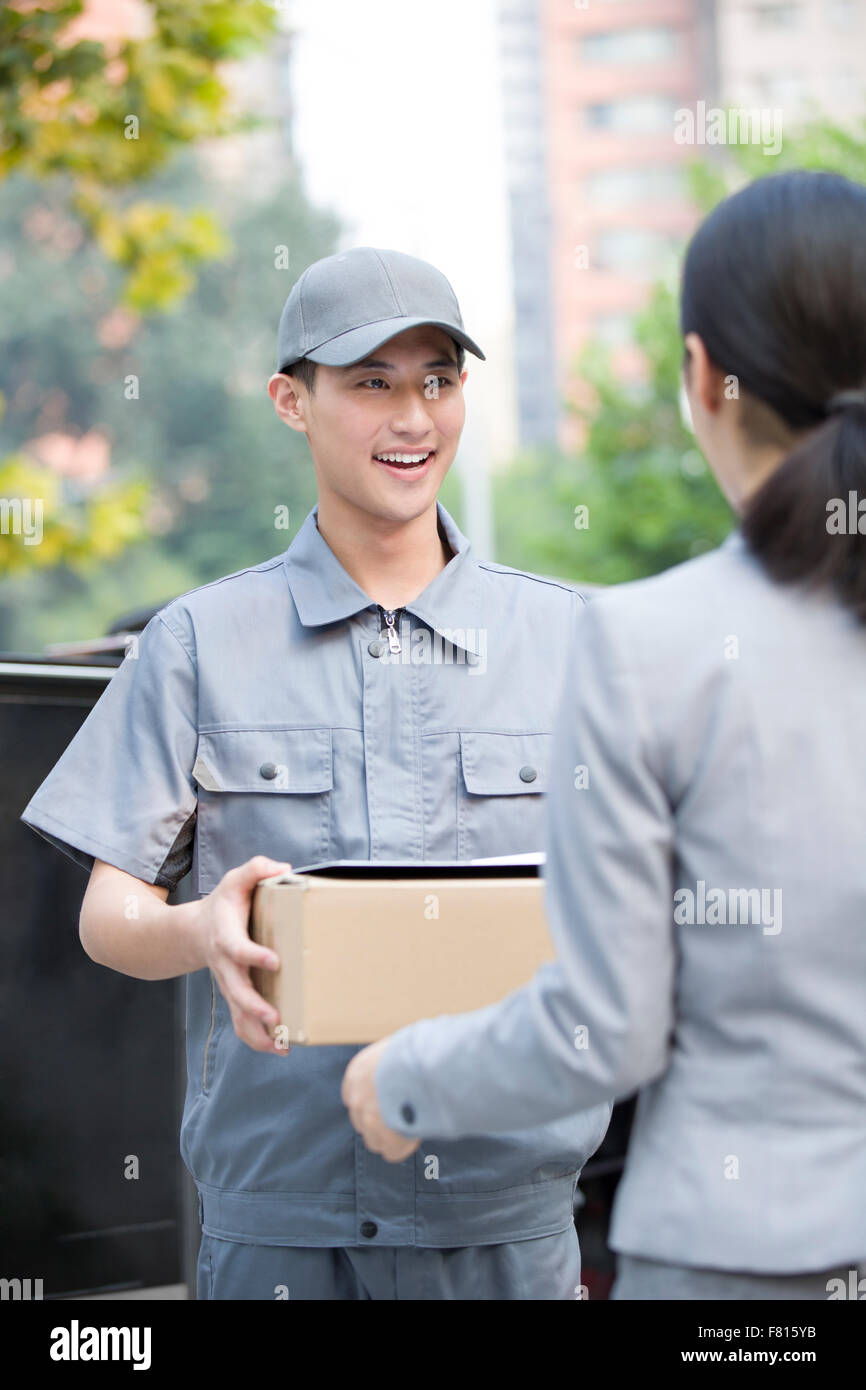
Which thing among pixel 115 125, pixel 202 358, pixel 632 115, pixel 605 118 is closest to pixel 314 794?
pixel 115 125

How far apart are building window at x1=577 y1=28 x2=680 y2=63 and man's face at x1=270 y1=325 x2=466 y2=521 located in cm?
6510

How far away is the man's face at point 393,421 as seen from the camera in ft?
7.93

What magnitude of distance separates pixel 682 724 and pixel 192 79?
5.18m

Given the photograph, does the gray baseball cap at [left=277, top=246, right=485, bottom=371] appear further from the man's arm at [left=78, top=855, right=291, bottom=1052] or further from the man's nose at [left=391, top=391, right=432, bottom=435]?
the man's arm at [left=78, top=855, right=291, bottom=1052]

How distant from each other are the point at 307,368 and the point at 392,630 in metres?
0.44

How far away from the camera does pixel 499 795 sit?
2371 millimetres

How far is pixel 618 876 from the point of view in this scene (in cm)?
149

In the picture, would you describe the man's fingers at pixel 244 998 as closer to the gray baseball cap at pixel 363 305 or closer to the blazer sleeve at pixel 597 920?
the blazer sleeve at pixel 597 920

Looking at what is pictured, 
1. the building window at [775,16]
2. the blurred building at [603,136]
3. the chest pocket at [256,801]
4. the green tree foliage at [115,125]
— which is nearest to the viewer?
the chest pocket at [256,801]

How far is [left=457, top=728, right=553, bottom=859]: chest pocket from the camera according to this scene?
7.73 ft

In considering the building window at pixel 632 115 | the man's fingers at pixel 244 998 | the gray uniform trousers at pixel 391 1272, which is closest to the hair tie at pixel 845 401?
the man's fingers at pixel 244 998

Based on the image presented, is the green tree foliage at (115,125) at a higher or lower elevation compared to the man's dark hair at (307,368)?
higher

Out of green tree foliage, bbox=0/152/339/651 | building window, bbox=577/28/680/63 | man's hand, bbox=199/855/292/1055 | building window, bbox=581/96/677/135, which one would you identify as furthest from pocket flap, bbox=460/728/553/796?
building window, bbox=577/28/680/63

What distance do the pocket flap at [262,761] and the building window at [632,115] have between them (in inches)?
2505
